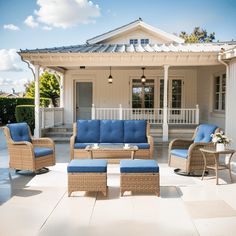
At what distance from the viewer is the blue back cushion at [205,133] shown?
5922mm

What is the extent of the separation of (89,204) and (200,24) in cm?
3263

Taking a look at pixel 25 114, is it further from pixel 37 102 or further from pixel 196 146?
pixel 196 146

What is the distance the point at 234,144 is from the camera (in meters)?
7.56

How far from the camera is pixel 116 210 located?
12.5 feet

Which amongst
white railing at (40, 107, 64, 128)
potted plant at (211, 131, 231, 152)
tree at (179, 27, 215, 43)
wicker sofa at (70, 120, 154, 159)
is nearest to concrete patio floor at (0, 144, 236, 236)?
potted plant at (211, 131, 231, 152)

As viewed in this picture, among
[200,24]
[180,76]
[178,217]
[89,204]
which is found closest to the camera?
[178,217]

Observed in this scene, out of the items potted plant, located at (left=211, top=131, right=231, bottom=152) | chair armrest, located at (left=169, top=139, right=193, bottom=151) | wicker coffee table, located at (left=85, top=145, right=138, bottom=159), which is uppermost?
potted plant, located at (left=211, top=131, right=231, bottom=152)

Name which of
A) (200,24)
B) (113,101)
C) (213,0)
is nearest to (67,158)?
(113,101)

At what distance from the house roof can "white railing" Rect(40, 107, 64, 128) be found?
3620 millimetres

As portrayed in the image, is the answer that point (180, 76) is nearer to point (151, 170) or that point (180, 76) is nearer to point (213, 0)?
point (213, 0)

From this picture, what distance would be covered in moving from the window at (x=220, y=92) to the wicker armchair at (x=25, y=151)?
694cm

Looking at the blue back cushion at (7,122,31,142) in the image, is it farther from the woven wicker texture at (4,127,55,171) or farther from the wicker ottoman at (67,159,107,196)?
the wicker ottoman at (67,159,107,196)

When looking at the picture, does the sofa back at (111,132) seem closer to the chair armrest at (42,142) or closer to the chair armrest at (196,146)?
the chair armrest at (42,142)

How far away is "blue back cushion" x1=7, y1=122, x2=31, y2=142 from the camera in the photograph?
5.97 meters
